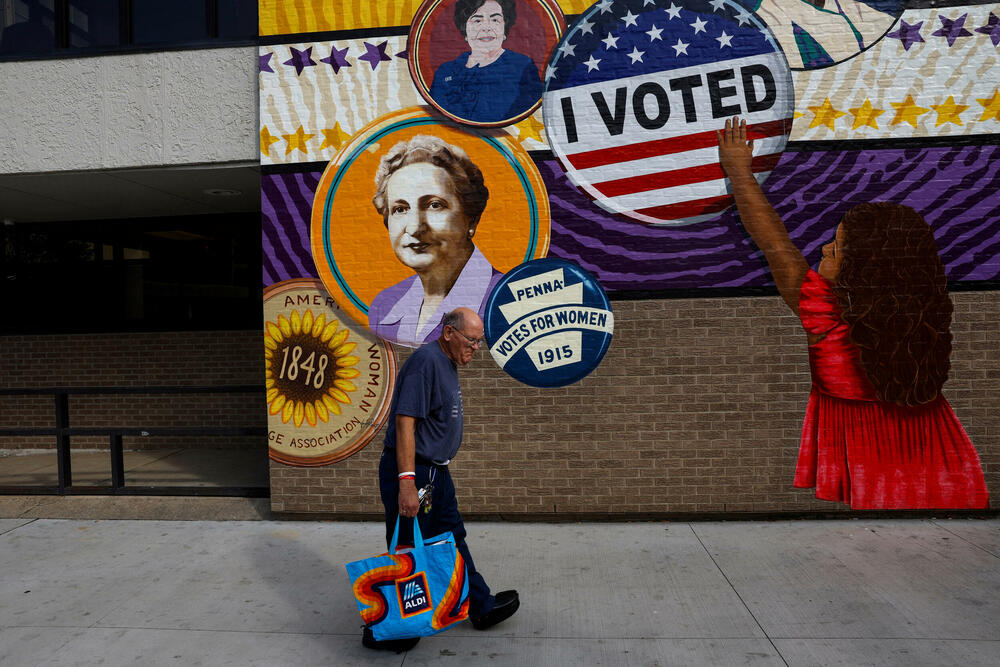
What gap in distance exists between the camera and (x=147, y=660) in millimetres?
3508

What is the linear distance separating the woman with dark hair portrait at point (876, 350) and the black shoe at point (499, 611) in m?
3.10

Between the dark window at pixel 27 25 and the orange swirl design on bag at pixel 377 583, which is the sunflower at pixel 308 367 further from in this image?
the dark window at pixel 27 25

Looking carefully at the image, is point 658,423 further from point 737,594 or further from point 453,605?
point 453,605

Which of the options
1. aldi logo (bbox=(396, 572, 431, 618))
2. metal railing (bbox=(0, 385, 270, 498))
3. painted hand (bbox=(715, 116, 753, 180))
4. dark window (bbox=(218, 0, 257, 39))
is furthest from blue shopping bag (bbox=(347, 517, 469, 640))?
dark window (bbox=(218, 0, 257, 39))

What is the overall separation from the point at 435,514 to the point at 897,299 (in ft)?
14.1

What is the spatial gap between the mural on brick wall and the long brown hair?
3 cm

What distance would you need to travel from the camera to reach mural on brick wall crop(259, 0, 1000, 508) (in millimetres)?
5484

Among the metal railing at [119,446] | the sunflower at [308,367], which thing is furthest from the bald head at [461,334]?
the metal railing at [119,446]

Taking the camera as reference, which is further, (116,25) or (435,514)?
(116,25)

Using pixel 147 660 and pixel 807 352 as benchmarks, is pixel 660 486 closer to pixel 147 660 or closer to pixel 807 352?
pixel 807 352

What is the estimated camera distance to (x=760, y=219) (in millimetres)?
5555

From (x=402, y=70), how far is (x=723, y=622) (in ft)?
16.1

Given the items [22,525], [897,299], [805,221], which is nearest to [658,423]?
[805,221]

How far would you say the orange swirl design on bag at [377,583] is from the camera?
3.42 metres
